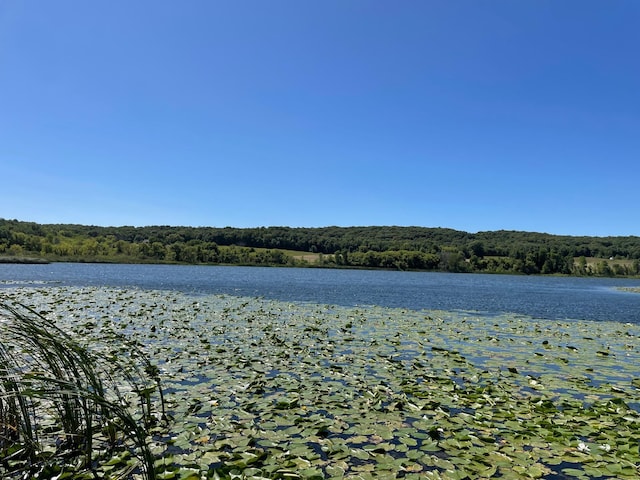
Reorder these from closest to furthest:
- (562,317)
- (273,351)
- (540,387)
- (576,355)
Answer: (540,387) → (273,351) → (576,355) → (562,317)

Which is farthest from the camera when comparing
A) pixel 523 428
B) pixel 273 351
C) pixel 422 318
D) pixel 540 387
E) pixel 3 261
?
pixel 3 261

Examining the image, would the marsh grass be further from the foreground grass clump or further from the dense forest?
the dense forest

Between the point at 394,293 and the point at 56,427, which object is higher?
the point at 56,427

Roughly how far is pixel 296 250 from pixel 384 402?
17936 cm

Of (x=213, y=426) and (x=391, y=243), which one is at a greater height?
(x=391, y=243)

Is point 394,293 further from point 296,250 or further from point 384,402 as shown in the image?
point 296,250

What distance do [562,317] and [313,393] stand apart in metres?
27.7

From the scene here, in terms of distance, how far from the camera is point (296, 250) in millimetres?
188750

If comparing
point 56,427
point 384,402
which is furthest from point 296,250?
point 56,427

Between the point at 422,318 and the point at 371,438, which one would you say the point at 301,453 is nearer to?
the point at 371,438

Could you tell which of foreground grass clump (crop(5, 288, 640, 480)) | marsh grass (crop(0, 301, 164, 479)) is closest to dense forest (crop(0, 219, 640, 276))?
Result: foreground grass clump (crop(5, 288, 640, 480))

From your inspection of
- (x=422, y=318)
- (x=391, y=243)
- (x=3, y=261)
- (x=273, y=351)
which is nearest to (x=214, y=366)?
(x=273, y=351)

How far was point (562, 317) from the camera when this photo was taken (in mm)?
31594

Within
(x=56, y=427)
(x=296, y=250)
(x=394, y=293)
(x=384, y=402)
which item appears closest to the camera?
(x=56, y=427)
